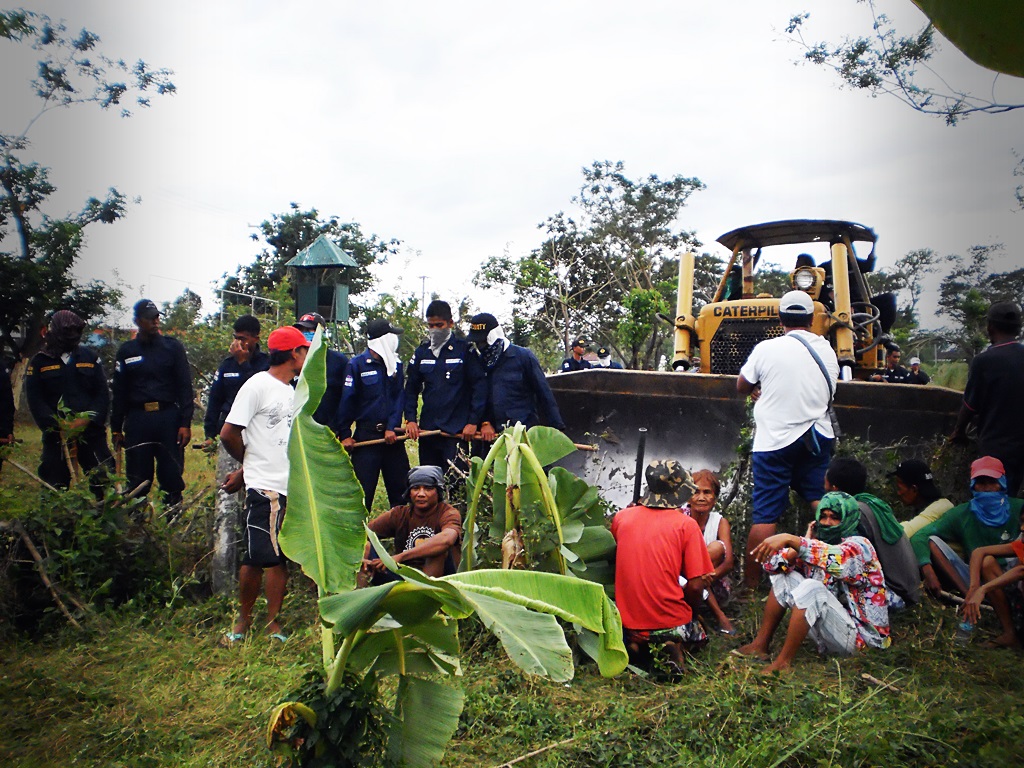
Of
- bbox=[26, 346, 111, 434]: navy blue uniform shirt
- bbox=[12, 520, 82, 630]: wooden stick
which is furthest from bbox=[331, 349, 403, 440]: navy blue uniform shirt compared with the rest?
bbox=[12, 520, 82, 630]: wooden stick

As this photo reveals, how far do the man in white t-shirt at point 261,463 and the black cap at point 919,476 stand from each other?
3591mm

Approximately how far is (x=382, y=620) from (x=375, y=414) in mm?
4022

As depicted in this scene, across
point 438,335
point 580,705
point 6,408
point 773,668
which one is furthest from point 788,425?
point 6,408

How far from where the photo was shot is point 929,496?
4.84m

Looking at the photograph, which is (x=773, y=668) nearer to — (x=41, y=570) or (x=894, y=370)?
(x=41, y=570)

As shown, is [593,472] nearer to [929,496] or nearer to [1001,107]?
[929,496]

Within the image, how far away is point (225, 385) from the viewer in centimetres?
641

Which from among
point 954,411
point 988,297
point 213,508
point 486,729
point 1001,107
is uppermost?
point 988,297

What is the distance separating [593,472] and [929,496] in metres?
2.44

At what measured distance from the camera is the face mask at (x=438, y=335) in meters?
6.13

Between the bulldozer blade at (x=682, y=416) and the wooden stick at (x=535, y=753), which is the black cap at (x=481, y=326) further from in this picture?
the wooden stick at (x=535, y=753)

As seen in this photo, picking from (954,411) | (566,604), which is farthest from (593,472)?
(566,604)

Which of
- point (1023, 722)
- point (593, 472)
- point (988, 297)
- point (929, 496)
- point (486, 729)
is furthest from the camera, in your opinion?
point (988, 297)

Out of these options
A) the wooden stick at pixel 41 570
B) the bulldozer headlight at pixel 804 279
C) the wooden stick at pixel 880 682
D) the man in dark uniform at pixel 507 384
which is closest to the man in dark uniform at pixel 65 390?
the wooden stick at pixel 41 570
